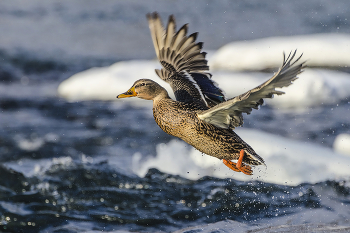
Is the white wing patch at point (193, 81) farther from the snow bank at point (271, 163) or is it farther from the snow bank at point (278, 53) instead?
the snow bank at point (278, 53)

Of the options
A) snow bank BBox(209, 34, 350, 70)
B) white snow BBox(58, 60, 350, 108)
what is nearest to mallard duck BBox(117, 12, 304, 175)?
white snow BBox(58, 60, 350, 108)

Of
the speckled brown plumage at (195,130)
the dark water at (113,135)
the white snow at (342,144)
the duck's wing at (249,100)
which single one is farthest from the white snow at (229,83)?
the duck's wing at (249,100)

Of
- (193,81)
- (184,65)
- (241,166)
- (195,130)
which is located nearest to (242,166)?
(241,166)

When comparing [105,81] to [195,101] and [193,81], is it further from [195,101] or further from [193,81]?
[195,101]

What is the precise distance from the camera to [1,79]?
356 inches

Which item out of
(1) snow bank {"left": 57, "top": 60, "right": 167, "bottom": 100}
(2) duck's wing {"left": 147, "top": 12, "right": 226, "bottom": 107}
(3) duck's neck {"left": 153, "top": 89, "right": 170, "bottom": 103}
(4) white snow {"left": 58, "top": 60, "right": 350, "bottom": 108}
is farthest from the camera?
(1) snow bank {"left": 57, "top": 60, "right": 167, "bottom": 100}

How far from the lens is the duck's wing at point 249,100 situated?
2.87m

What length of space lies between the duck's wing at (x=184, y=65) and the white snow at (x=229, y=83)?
368 cm

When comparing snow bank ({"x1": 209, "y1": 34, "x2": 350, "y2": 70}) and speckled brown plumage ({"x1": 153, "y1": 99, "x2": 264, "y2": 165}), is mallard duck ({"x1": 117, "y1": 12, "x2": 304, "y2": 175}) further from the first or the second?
snow bank ({"x1": 209, "y1": 34, "x2": 350, "y2": 70})

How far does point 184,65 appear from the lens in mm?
4141

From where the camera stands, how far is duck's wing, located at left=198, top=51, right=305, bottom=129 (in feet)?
9.41

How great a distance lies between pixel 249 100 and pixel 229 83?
5121 millimetres

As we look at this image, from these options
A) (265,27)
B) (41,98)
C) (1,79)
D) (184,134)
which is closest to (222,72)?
(265,27)

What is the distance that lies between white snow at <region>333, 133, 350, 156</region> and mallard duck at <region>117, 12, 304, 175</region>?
108 inches
